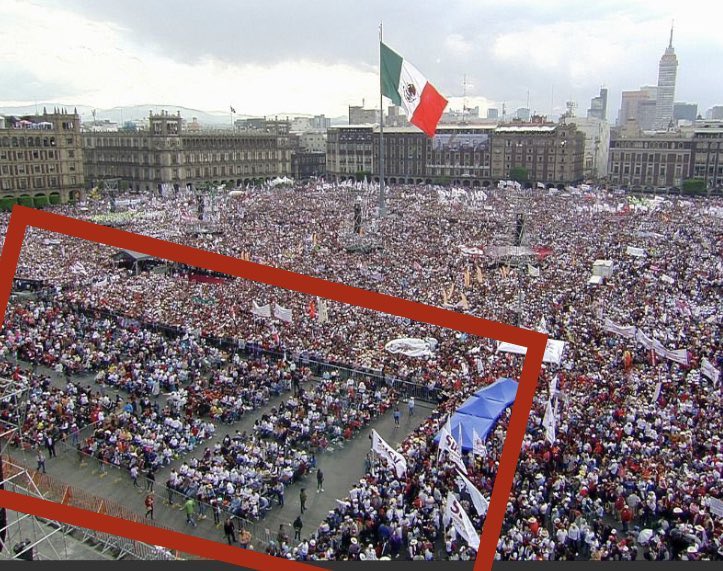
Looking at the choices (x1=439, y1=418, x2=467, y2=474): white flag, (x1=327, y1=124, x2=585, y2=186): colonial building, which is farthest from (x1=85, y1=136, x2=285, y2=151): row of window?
(x1=439, y1=418, x2=467, y2=474): white flag

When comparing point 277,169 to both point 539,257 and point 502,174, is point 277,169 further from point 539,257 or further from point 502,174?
point 539,257

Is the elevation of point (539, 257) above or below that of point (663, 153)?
below

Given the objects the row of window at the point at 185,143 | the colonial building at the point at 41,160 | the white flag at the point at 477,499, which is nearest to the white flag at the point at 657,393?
the white flag at the point at 477,499

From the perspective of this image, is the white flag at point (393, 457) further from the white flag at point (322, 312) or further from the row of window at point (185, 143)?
the row of window at point (185, 143)

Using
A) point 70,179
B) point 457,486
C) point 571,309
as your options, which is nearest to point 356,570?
point 457,486

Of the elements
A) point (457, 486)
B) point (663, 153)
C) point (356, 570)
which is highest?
point (663, 153)

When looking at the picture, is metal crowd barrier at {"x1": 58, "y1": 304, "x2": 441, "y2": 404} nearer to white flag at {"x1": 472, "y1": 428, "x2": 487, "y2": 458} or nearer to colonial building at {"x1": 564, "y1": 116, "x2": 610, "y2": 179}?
white flag at {"x1": 472, "y1": 428, "x2": 487, "y2": 458}
